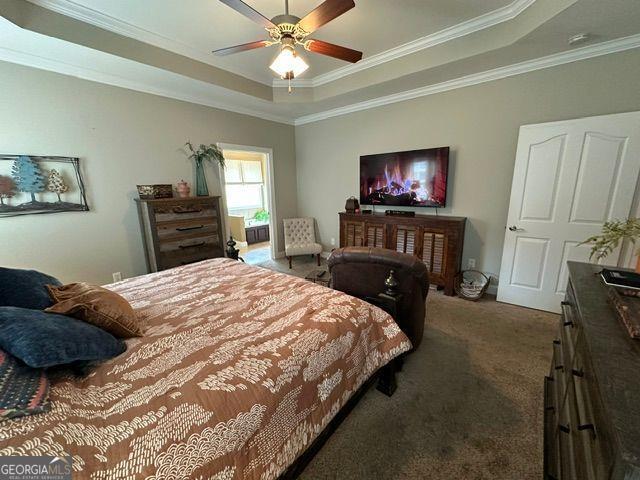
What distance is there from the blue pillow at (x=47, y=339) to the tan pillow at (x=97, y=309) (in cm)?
9

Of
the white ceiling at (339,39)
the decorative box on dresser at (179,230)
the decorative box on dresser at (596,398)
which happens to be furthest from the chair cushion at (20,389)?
the white ceiling at (339,39)

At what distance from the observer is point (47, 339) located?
869 mm

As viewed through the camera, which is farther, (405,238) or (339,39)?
(405,238)

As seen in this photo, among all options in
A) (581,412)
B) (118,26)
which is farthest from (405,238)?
(118,26)

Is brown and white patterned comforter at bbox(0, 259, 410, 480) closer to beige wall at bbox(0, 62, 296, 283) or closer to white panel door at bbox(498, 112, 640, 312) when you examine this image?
beige wall at bbox(0, 62, 296, 283)

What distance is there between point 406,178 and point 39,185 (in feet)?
13.8

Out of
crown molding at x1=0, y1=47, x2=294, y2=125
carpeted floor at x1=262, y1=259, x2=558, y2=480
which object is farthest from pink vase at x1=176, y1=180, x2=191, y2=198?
carpeted floor at x1=262, y1=259, x2=558, y2=480

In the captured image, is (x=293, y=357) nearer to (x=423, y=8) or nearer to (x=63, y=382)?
(x=63, y=382)

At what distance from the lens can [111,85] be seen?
283cm

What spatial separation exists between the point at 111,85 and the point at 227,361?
3.46 m

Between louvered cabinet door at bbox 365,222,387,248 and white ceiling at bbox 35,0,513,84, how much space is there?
2156 mm

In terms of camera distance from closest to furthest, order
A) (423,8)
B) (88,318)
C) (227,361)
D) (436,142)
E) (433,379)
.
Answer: (227,361), (88,318), (433,379), (423,8), (436,142)

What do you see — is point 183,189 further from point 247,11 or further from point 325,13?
point 325,13

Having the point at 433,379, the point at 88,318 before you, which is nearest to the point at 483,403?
the point at 433,379
